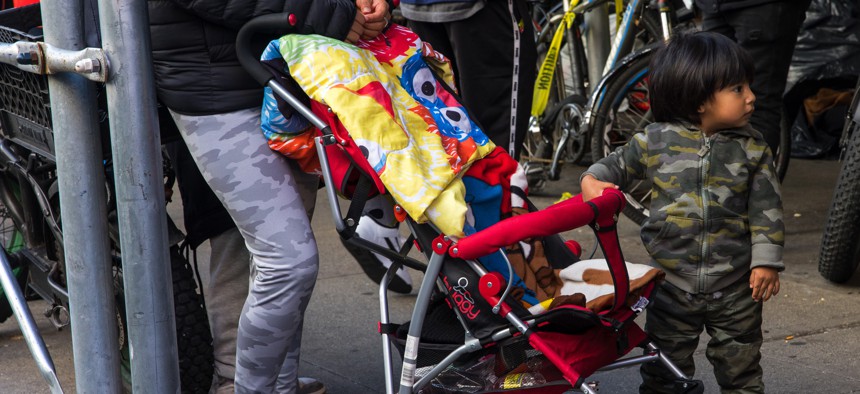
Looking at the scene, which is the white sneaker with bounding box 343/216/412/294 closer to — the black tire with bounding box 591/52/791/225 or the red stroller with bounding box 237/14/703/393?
the red stroller with bounding box 237/14/703/393

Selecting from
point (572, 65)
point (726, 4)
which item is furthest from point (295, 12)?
point (572, 65)

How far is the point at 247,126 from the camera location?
9.66ft

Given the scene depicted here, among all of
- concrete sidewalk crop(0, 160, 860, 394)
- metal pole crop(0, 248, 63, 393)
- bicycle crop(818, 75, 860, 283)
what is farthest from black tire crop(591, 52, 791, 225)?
metal pole crop(0, 248, 63, 393)

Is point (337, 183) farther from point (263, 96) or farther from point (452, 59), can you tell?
point (452, 59)

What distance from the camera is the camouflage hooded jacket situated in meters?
2.93

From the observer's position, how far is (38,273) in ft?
12.4

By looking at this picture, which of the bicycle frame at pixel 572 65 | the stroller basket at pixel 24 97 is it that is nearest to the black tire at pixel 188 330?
the stroller basket at pixel 24 97

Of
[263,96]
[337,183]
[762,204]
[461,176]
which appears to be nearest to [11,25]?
[263,96]

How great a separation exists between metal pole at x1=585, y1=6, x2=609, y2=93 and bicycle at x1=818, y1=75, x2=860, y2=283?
88.1 inches

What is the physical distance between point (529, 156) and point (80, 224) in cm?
440

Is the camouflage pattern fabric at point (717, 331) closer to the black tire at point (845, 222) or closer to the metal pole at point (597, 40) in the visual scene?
the black tire at point (845, 222)

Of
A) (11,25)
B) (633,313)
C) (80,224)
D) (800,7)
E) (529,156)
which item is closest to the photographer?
(80,224)

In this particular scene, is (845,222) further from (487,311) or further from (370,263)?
(487,311)

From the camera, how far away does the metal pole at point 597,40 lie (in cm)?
Result: 636
